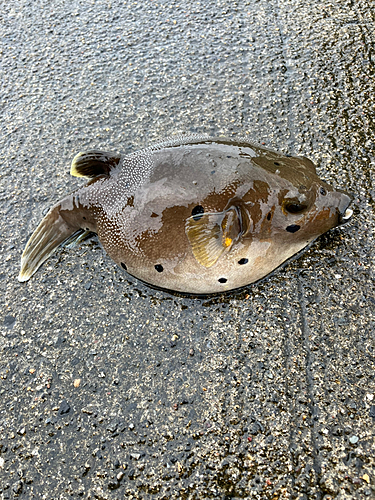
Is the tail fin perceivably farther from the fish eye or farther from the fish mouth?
the fish mouth

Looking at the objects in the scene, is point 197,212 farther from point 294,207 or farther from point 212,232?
point 294,207

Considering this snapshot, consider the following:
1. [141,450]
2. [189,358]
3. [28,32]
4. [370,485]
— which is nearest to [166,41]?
[28,32]

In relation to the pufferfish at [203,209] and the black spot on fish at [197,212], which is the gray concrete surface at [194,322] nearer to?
the pufferfish at [203,209]

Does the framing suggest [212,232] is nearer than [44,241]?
Yes

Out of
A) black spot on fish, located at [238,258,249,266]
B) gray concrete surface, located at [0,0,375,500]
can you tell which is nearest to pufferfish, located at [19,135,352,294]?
black spot on fish, located at [238,258,249,266]

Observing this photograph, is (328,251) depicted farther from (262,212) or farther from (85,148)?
(85,148)

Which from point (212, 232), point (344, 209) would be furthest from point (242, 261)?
point (344, 209)
